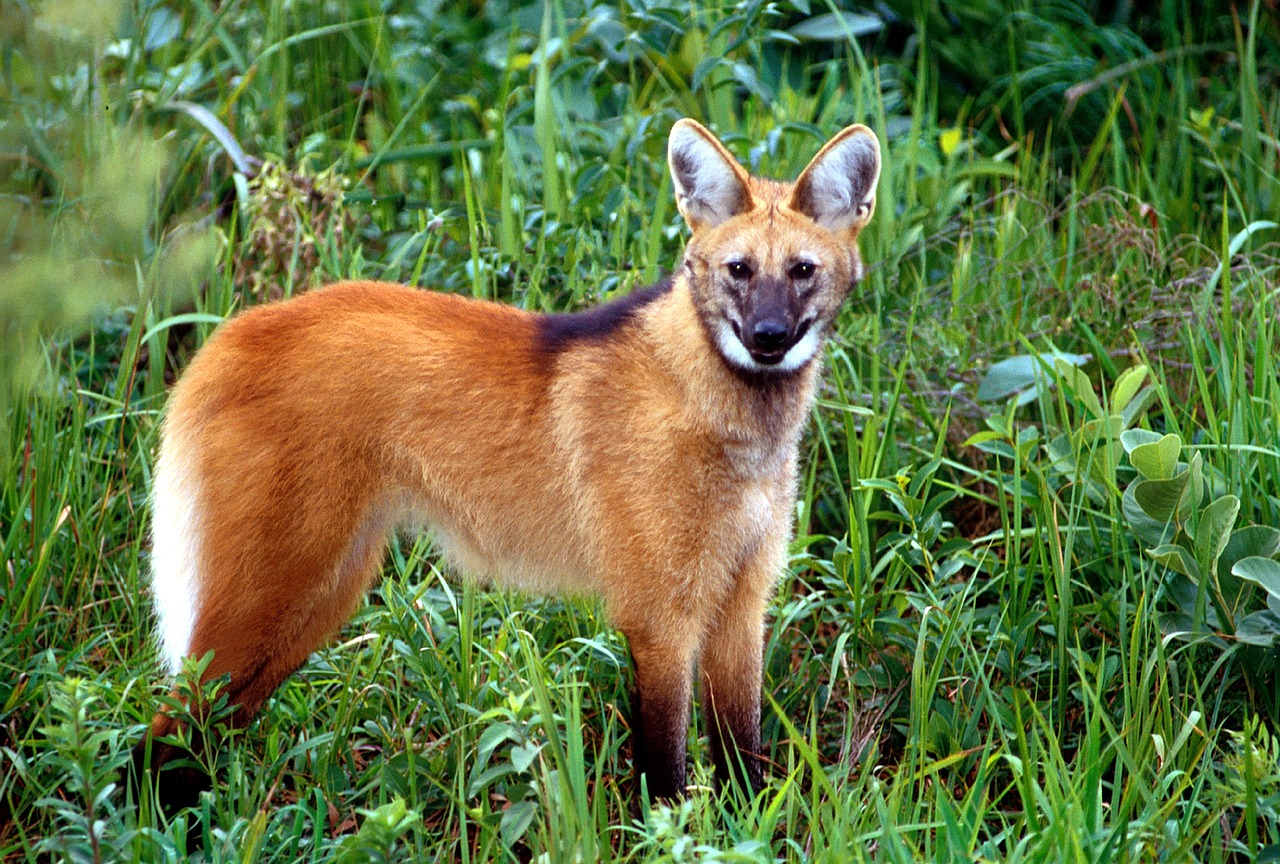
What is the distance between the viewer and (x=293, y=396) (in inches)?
110

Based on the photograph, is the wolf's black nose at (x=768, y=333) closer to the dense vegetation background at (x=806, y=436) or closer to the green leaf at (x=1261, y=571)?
the dense vegetation background at (x=806, y=436)

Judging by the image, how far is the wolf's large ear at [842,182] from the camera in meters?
2.77

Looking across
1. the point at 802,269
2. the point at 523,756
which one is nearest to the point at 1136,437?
the point at 802,269

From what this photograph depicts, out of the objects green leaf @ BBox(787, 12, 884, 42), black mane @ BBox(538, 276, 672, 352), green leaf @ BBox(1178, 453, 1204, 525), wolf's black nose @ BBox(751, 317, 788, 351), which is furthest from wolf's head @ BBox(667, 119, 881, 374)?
green leaf @ BBox(787, 12, 884, 42)

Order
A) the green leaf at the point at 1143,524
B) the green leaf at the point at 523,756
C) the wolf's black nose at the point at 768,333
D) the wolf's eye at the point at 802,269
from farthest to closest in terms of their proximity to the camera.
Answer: the green leaf at the point at 1143,524 < the wolf's eye at the point at 802,269 < the wolf's black nose at the point at 768,333 < the green leaf at the point at 523,756

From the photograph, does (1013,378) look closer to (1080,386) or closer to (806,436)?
(1080,386)

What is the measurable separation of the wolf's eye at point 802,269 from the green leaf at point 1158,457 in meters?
0.82

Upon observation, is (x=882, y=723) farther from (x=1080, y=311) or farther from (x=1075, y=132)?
(x=1075, y=132)

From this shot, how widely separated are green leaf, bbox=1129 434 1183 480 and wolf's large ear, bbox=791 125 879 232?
80 centimetres

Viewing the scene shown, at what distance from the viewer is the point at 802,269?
108 inches

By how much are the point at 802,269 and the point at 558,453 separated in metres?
0.68

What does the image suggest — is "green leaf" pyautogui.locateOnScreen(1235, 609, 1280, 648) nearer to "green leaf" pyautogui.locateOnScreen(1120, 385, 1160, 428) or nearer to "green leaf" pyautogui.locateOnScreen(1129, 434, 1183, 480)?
"green leaf" pyautogui.locateOnScreen(1129, 434, 1183, 480)

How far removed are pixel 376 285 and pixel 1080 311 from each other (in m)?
2.21

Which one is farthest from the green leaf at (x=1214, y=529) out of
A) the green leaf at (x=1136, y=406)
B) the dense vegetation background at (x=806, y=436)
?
the green leaf at (x=1136, y=406)
